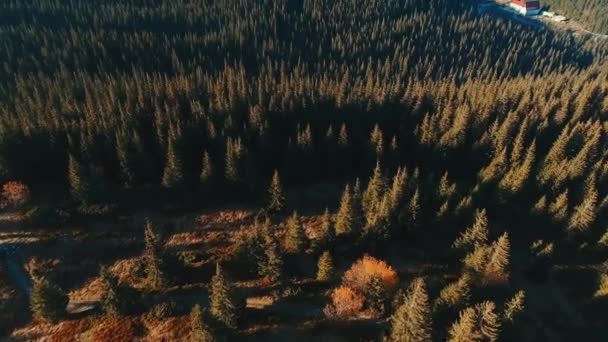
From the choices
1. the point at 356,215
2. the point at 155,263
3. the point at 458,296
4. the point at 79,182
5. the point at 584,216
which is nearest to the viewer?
the point at 458,296

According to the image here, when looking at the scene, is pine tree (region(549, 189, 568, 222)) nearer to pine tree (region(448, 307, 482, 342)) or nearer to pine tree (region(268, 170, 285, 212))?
pine tree (region(448, 307, 482, 342))

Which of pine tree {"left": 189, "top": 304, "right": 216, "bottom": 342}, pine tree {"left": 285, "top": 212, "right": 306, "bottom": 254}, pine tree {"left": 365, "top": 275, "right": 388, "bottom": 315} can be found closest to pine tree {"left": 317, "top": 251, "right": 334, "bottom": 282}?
pine tree {"left": 285, "top": 212, "right": 306, "bottom": 254}

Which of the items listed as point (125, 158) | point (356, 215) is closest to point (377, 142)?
point (356, 215)

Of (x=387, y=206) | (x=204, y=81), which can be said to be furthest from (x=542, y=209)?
(x=204, y=81)

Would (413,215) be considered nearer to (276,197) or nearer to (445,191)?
→ (445,191)

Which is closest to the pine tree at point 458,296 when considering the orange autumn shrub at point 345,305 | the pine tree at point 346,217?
the orange autumn shrub at point 345,305

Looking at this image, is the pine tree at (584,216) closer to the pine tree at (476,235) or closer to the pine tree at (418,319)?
the pine tree at (476,235)

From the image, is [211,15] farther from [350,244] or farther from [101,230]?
[350,244]
